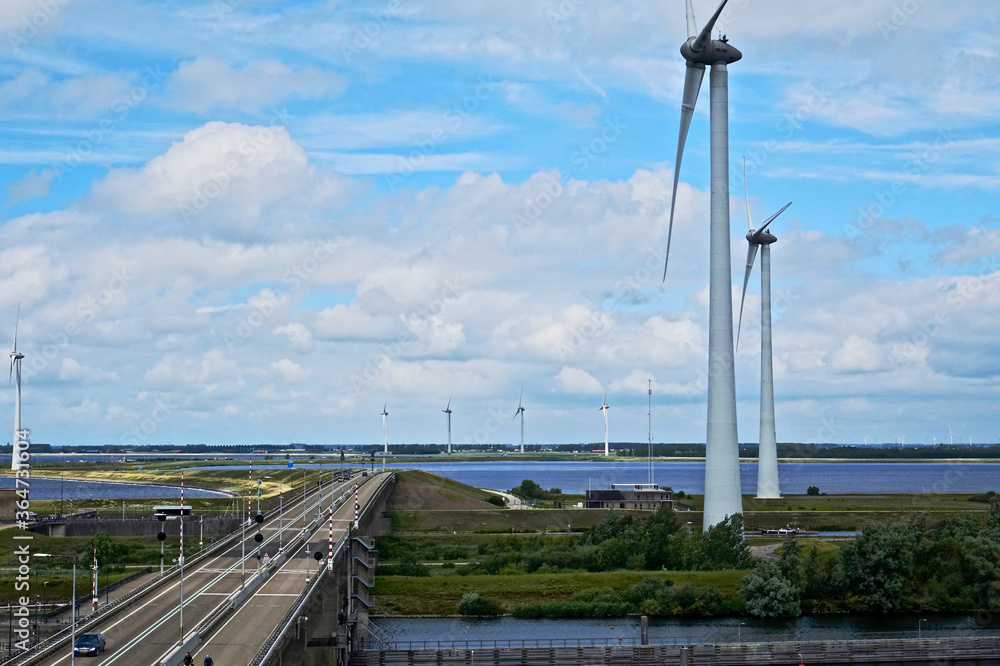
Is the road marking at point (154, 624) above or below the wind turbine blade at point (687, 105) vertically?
below

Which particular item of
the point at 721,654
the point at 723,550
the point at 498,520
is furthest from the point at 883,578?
the point at 498,520

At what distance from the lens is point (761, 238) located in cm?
13825

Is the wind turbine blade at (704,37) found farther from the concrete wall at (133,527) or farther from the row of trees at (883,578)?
the concrete wall at (133,527)

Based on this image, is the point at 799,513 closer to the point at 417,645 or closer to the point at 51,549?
the point at 417,645

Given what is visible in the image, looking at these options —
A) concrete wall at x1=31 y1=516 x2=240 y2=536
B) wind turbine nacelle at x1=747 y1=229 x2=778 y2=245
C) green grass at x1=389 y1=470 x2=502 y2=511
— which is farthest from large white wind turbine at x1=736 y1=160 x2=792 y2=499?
concrete wall at x1=31 y1=516 x2=240 y2=536

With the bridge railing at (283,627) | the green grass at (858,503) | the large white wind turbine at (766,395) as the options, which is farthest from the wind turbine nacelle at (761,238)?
the bridge railing at (283,627)

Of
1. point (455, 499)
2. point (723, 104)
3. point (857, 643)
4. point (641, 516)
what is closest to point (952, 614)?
point (857, 643)

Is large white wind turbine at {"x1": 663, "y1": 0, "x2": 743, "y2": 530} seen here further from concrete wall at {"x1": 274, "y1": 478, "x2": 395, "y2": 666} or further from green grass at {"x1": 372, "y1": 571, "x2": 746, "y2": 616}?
concrete wall at {"x1": 274, "y1": 478, "x2": 395, "y2": 666}

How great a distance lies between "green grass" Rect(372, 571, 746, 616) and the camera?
81875 mm

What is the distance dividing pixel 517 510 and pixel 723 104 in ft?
176

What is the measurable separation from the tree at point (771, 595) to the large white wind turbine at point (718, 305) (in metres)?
11.4

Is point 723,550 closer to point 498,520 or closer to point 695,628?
point 695,628

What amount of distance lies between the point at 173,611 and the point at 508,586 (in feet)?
135

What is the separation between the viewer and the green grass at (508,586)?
81875mm
